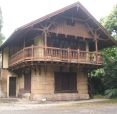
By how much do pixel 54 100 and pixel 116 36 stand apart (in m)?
16.6

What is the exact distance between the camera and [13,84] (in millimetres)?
25953

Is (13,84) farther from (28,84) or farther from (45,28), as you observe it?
(45,28)

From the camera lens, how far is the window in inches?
823

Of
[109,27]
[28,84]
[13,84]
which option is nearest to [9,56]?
[13,84]

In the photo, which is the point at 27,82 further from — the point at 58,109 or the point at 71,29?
the point at 58,109

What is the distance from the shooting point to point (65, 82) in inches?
845

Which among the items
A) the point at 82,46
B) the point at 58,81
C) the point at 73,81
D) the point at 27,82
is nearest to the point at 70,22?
the point at 82,46

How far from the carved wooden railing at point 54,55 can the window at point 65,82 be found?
2326 mm

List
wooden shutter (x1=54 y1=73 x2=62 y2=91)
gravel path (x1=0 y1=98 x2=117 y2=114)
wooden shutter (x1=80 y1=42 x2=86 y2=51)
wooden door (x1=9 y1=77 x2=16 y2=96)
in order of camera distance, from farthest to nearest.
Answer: wooden door (x1=9 y1=77 x2=16 y2=96) < wooden shutter (x1=80 y1=42 x2=86 y2=51) < wooden shutter (x1=54 y1=73 x2=62 y2=91) < gravel path (x1=0 y1=98 x2=117 y2=114)

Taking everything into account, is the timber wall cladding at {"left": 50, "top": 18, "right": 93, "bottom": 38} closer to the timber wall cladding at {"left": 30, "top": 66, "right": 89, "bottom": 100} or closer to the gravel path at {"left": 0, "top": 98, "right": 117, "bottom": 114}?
the timber wall cladding at {"left": 30, "top": 66, "right": 89, "bottom": 100}

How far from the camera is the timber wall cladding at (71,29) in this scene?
20.4 m

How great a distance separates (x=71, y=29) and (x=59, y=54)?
356 centimetres

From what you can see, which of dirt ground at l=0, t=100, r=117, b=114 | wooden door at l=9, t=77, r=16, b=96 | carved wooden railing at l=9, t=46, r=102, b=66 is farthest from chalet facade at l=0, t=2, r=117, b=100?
dirt ground at l=0, t=100, r=117, b=114

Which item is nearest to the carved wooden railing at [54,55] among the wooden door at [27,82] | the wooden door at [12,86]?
the wooden door at [27,82]
